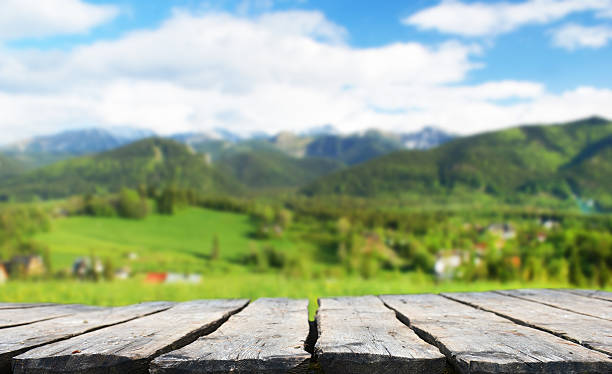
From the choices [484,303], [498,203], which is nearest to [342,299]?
[484,303]

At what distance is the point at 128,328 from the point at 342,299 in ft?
4.79

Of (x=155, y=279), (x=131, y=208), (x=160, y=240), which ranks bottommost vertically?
(x=160, y=240)

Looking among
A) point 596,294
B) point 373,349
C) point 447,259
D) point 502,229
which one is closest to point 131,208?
point 447,259

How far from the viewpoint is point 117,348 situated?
125cm

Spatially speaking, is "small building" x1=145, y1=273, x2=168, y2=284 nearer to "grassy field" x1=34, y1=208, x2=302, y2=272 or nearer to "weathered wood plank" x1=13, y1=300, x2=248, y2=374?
"weathered wood plank" x1=13, y1=300, x2=248, y2=374

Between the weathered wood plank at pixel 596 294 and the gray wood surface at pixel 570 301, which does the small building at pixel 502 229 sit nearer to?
the weathered wood plank at pixel 596 294

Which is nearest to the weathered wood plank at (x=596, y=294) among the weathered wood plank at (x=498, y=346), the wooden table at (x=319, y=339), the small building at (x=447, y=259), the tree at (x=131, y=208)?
the wooden table at (x=319, y=339)

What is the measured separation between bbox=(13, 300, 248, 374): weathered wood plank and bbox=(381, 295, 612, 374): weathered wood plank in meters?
0.93

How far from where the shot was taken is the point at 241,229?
92.6 meters

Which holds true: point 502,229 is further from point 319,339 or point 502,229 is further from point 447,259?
point 319,339

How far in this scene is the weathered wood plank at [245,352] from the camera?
3.69 feet

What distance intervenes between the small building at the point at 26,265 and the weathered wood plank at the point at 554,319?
57.9 metres

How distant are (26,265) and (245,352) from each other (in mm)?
63501

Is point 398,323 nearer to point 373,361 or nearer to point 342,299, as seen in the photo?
point 373,361
